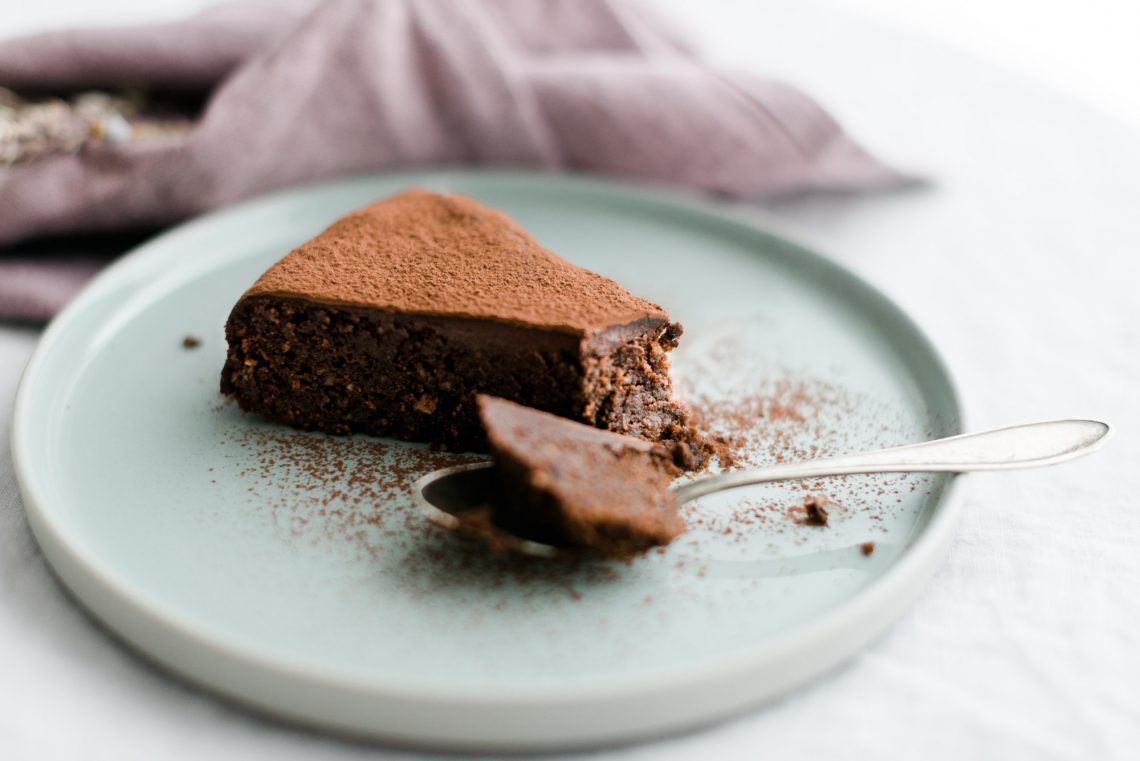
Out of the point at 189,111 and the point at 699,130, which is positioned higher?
the point at 699,130

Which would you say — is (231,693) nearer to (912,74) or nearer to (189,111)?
(189,111)

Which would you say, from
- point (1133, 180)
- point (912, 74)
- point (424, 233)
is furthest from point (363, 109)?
point (1133, 180)

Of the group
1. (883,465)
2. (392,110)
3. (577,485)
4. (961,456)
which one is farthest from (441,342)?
(392,110)

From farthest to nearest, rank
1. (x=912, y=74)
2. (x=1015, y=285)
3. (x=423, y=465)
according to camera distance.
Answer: (x=912, y=74)
(x=1015, y=285)
(x=423, y=465)

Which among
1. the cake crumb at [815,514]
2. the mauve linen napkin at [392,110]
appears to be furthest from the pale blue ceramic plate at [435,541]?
the mauve linen napkin at [392,110]

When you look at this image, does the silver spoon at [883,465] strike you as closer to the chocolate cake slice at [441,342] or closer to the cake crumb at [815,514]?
the cake crumb at [815,514]

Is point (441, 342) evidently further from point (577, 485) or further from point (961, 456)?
point (961, 456)
